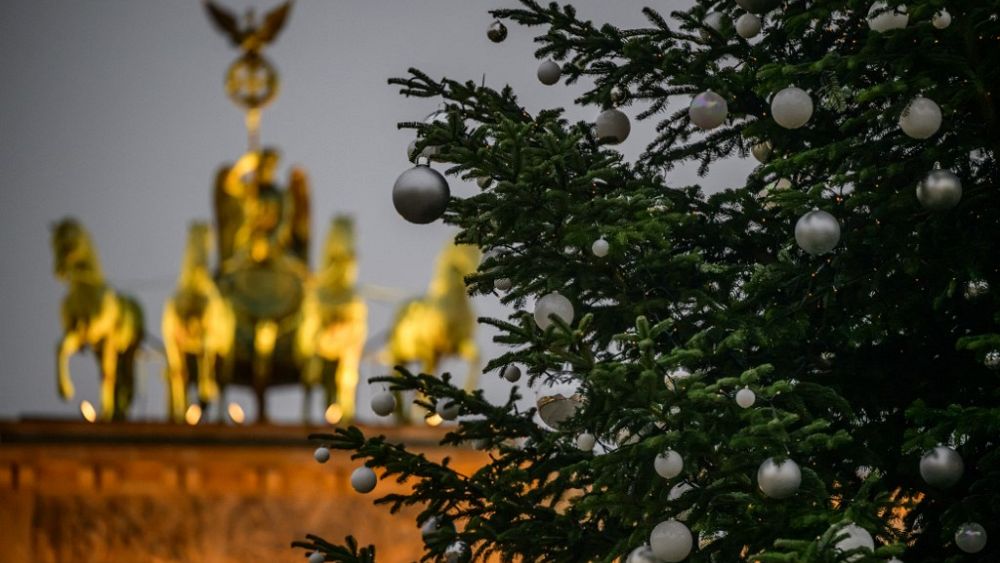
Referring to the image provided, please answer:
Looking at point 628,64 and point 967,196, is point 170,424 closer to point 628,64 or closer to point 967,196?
point 628,64

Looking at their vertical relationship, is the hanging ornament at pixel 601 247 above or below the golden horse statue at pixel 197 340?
below

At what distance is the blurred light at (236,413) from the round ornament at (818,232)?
759cm

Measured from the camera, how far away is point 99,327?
957cm

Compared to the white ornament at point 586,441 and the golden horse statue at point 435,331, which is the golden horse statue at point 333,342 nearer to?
the golden horse statue at point 435,331

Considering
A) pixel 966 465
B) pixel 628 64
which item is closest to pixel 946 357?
pixel 966 465

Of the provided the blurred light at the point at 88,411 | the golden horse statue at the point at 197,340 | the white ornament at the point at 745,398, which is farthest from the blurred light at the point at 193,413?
the white ornament at the point at 745,398

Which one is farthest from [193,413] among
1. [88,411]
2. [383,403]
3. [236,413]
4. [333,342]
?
[383,403]

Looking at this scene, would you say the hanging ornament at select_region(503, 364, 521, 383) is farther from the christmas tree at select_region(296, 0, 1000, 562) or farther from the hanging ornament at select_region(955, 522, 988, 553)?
the hanging ornament at select_region(955, 522, 988, 553)

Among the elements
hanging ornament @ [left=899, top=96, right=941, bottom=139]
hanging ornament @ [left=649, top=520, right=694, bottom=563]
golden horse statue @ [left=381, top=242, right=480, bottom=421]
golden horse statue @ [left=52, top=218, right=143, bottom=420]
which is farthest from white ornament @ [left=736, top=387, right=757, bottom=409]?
golden horse statue @ [left=52, top=218, right=143, bottom=420]

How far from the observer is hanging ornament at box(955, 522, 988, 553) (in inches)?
96.3

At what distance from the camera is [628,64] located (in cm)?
306

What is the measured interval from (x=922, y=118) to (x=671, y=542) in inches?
33.8

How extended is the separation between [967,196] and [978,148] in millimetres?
121

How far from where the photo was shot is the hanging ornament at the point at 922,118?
249 centimetres
